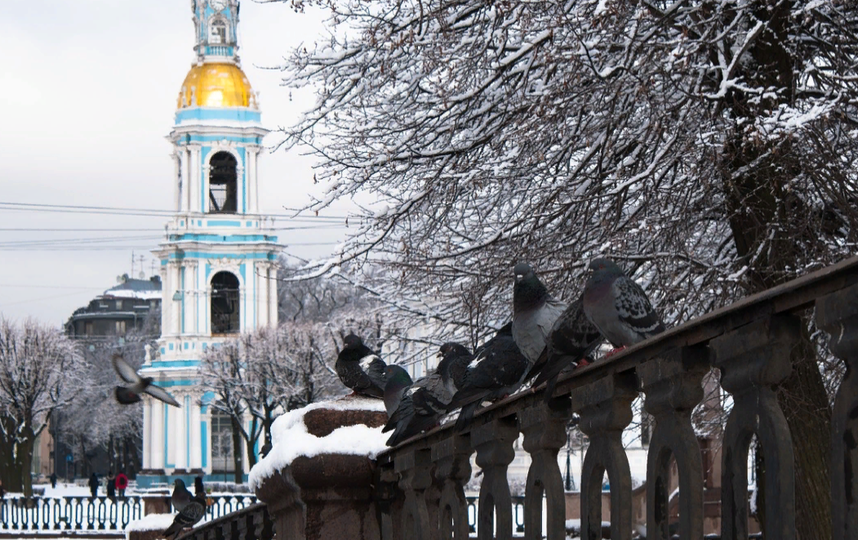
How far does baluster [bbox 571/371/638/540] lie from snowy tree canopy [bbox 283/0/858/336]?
5.30m

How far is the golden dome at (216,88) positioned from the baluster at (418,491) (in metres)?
61.7

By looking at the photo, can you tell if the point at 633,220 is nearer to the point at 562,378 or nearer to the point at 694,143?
the point at 694,143

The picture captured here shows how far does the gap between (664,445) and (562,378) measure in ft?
2.11

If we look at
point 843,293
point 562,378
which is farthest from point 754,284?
point 843,293

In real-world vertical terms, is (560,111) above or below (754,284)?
above

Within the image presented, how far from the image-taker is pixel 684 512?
2.49 meters

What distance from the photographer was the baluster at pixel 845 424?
6.19 ft

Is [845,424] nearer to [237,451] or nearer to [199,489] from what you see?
[199,489]

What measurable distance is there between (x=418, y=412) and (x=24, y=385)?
63.3 m

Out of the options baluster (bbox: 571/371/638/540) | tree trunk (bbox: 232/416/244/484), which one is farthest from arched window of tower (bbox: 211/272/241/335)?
baluster (bbox: 571/371/638/540)

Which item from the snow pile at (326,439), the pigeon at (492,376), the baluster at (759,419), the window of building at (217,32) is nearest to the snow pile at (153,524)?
the snow pile at (326,439)

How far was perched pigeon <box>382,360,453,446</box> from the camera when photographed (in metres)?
4.87

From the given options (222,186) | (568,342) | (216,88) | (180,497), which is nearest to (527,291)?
(568,342)

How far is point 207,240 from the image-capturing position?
65.1 metres
